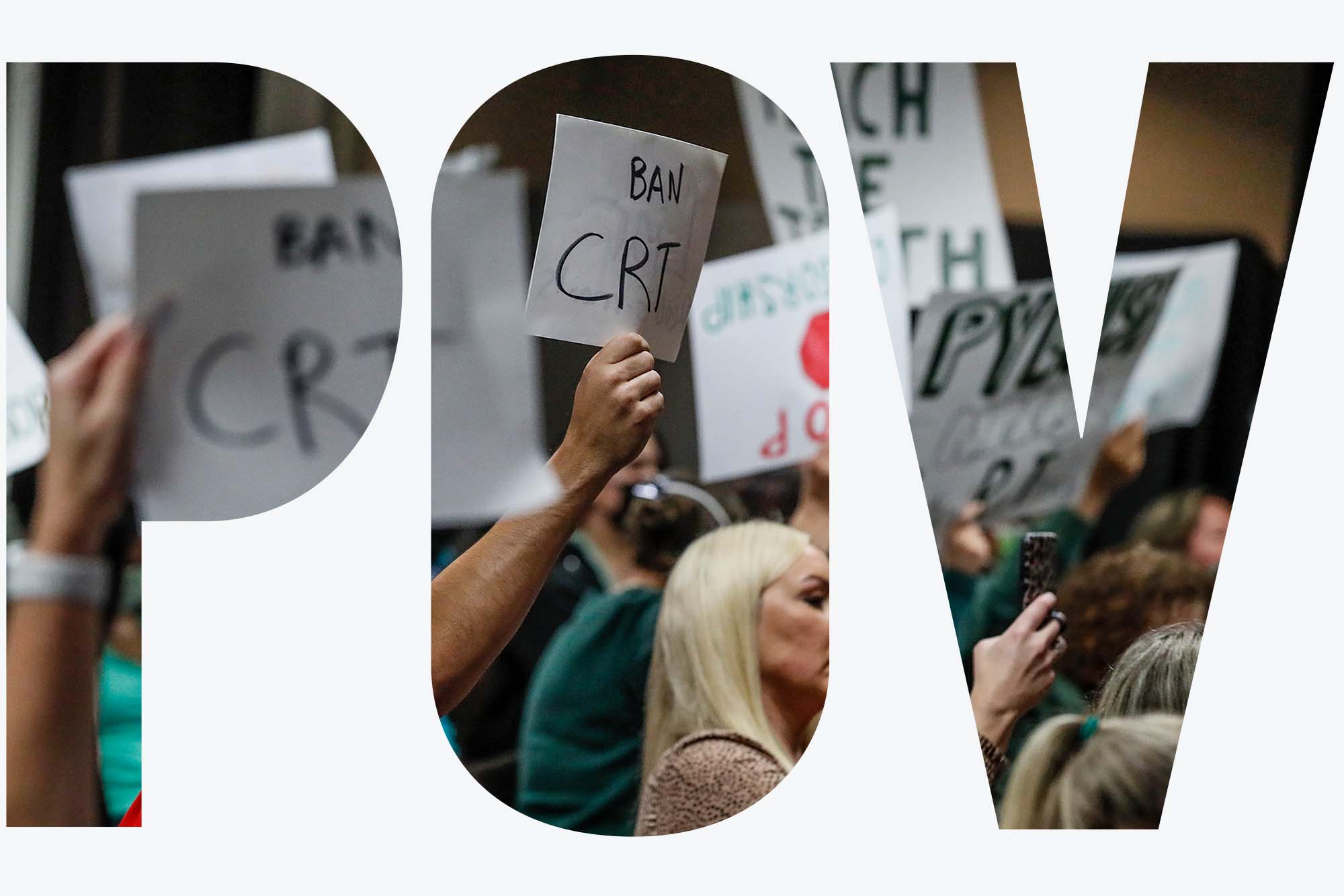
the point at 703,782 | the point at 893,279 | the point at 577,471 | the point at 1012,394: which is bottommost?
the point at 703,782

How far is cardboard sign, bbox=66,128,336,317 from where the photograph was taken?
1.93m

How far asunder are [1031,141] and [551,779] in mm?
1108

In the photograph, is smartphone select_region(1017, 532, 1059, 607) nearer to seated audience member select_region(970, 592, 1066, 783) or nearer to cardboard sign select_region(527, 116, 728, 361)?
seated audience member select_region(970, 592, 1066, 783)

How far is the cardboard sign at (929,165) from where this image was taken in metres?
2.06

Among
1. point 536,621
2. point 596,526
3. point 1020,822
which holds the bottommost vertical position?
point 1020,822

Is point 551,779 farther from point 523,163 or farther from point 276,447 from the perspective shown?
point 523,163

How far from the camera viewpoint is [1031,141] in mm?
2094

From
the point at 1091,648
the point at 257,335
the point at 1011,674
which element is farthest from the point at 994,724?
the point at 257,335

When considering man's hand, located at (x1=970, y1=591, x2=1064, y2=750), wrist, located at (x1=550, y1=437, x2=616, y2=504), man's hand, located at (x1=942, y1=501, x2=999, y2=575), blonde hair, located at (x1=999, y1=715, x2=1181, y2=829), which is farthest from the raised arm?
blonde hair, located at (x1=999, y1=715, x2=1181, y2=829)

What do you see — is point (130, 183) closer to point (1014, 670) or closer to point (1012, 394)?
point (1012, 394)

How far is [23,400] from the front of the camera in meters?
1.96

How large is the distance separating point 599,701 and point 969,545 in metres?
0.57

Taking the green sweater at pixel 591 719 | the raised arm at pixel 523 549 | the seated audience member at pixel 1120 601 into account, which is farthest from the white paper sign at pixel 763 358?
the seated audience member at pixel 1120 601

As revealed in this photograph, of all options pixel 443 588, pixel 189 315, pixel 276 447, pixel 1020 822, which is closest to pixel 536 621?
pixel 443 588
